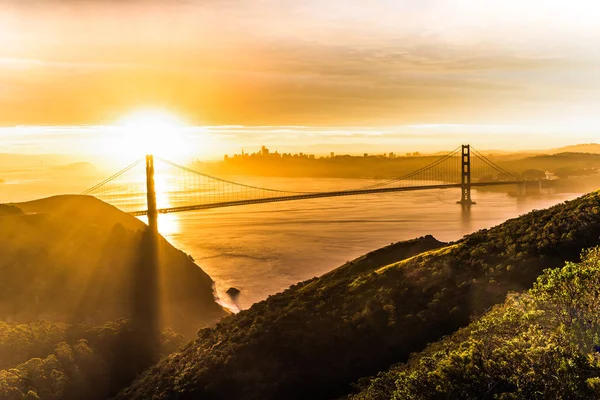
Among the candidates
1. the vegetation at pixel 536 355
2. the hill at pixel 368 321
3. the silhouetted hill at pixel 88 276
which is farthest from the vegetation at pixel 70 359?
the vegetation at pixel 536 355

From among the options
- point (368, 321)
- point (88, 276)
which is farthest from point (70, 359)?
point (368, 321)

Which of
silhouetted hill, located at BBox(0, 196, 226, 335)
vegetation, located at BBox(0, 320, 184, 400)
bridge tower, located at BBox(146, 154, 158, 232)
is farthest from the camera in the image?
bridge tower, located at BBox(146, 154, 158, 232)

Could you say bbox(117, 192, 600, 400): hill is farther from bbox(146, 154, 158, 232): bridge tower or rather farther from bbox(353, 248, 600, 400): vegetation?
bbox(146, 154, 158, 232): bridge tower

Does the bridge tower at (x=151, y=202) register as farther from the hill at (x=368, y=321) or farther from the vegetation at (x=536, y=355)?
the vegetation at (x=536, y=355)

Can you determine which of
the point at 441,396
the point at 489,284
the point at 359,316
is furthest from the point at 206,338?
the point at 441,396

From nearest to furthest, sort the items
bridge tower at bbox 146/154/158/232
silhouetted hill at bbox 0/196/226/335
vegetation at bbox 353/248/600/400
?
vegetation at bbox 353/248/600/400
silhouetted hill at bbox 0/196/226/335
bridge tower at bbox 146/154/158/232

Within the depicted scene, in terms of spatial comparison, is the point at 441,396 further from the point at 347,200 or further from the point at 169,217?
the point at 347,200

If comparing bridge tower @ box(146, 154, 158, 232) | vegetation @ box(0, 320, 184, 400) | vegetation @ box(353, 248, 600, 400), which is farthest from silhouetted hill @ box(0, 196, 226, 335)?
vegetation @ box(353, 248, 600, 400)
